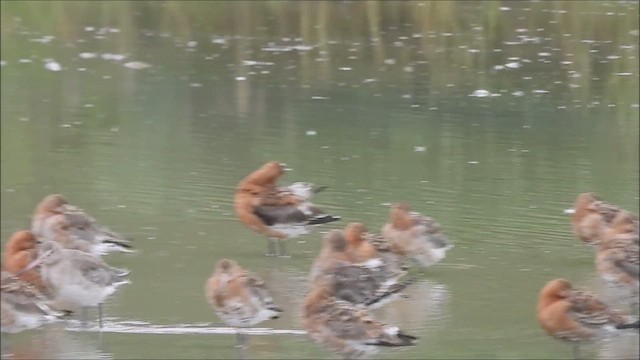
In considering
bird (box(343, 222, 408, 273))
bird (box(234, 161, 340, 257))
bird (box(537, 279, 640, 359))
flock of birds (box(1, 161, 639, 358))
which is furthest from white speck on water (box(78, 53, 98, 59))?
bird (box(537, 279, 640, 359))

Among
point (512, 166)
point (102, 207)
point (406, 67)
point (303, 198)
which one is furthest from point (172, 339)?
point (406, 67)

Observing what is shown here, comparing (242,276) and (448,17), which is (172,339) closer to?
(242,276)

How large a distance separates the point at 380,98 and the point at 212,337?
29.9 feet

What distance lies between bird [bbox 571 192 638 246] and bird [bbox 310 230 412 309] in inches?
65.2

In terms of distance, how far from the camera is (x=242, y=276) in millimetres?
8062

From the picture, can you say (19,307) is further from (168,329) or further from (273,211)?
(273,211)

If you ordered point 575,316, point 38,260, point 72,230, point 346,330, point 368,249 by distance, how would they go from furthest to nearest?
point 72,230, point 368,249, point 38,260, point 575,316, point 346,330

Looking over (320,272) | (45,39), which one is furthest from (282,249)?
(45,39)

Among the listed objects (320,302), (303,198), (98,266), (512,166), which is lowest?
(320,302)

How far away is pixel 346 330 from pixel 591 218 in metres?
3.16

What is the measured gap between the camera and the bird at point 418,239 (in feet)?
32.0

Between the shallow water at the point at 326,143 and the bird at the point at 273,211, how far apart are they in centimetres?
17

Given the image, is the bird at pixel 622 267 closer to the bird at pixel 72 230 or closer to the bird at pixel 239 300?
the bird at pixel 239 300

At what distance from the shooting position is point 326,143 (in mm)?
14359
